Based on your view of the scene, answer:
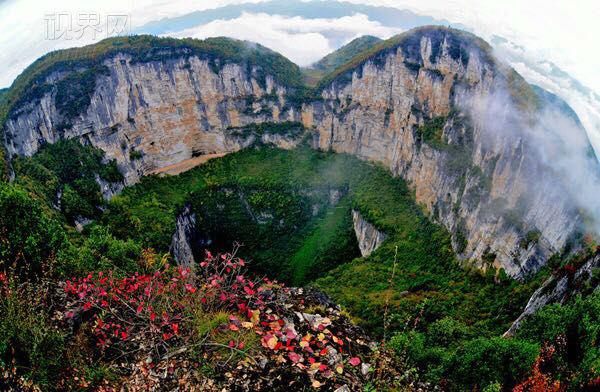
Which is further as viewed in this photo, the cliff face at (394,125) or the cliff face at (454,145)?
the cliff face at (394,125)

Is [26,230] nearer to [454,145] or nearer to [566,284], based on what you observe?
[566,284]

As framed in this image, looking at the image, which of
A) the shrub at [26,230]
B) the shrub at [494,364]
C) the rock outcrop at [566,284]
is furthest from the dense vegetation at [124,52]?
the rock outcrop at [566,284]

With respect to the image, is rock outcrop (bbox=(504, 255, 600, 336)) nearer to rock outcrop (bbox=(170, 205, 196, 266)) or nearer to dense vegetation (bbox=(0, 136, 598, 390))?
dense vegetation (bbox=(0, 136, 598, 390))

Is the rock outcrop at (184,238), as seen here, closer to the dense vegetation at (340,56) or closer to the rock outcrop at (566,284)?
the dense vegetation at (340,56)

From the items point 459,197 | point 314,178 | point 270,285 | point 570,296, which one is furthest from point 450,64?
point 270,285

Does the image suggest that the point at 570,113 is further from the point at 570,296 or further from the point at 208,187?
the point at 208,187
